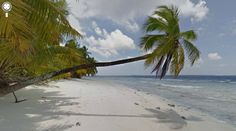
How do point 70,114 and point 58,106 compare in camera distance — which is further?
point 58,106

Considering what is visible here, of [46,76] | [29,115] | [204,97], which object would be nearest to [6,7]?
[46,76]

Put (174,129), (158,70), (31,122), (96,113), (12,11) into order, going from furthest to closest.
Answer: (158,70) < (96,113) < (174,129) < (31,122) < (12,11)

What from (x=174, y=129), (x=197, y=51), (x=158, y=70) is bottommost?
(x=174, y=129)

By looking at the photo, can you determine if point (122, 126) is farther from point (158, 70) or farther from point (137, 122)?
point (158, 70)

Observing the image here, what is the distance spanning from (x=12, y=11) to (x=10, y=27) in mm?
219

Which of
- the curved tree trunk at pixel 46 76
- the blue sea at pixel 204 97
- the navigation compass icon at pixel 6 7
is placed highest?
the navigation compass icon at pixel 6 7

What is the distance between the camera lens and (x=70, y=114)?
746 centimetres

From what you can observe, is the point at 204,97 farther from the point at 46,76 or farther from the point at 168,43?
the point at 46,76

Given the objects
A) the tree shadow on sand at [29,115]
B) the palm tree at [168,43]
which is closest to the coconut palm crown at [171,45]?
the palm tree at [168,43]

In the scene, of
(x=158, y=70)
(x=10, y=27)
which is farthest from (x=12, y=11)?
(x=158, y=70)

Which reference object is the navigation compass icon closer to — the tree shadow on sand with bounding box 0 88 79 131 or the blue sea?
the tree shadow on sand with bounding box 0 88 79 131

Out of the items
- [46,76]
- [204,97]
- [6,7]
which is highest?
[6,7]

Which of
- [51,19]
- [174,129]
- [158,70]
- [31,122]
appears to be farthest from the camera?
[158,70]

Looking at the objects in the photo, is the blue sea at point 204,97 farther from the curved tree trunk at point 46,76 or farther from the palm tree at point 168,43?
the curved tree trunk at point 46,76
